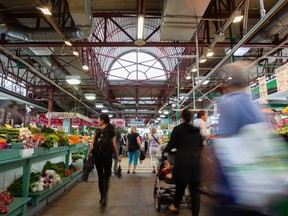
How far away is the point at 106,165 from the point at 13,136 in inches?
64.1

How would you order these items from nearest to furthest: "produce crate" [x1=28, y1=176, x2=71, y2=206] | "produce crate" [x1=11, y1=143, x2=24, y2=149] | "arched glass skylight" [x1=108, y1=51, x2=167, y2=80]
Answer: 1. "produce crate" [x1=11, y1=143, x2=24, y2=149]
2. "produce crate" [x1=28, y1=176, x2=71, y2=206]
3. "arched glass skylight" [x1=108, y1=51, x2=167, y2=80]

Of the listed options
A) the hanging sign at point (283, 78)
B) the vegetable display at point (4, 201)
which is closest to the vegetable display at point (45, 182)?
the vegetable display at point (4, 201)

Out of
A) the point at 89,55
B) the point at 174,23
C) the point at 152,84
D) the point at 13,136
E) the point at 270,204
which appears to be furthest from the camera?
the point at 152,84

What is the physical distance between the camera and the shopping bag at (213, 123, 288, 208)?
1335 millimetres

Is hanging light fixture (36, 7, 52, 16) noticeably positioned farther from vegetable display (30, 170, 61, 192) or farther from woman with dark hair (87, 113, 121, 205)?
vegetable display (30, 170, 61, 192)

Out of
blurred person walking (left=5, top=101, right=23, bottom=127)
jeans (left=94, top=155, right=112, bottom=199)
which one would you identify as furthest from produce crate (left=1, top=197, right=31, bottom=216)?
blurred person walking (left=5, top=101, right=23, bottom=127)

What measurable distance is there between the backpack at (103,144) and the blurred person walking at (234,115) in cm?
272

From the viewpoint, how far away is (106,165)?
4.21 meters

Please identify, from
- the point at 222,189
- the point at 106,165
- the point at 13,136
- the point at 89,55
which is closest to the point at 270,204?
the point at 222,189

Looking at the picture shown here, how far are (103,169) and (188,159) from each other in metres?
1.91

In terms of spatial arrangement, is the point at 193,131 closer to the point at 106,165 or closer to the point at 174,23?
the point at 106,165

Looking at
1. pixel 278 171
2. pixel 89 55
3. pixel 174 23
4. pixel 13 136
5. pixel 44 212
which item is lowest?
pixel 44 212

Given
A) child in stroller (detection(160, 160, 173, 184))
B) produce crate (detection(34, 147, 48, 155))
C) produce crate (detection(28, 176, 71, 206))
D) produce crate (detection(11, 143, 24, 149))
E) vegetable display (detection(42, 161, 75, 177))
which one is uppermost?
produce crate (detection(11, 143, 24, 149))

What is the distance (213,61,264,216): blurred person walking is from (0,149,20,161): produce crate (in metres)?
2.64
